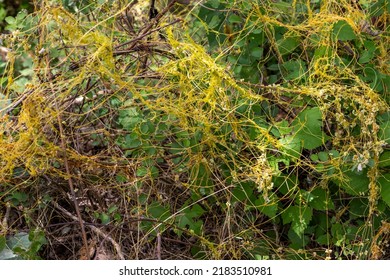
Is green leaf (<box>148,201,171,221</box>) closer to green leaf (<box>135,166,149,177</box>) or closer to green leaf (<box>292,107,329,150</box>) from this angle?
green leaf (<box>135,166,149,177</box>)

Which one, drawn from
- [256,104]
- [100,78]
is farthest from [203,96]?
[100,78]

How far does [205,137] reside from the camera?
263cm

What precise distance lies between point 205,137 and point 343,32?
2.13 feet

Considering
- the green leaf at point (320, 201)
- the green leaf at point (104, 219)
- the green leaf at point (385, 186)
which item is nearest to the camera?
the green leaf at point (385, 186)

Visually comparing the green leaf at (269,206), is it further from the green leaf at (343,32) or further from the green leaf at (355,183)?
the green leaf at (343,32)

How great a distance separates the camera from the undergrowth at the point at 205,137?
2605 millimetres

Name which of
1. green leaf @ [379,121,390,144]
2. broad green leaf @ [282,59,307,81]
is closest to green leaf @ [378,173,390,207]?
green leaf @ [379,121,390,144]

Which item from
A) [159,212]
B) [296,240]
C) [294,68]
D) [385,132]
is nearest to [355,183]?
[385,132]

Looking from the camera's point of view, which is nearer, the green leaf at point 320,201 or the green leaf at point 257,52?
the green leaf at point 320,201

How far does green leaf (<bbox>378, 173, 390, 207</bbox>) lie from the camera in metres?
2.52

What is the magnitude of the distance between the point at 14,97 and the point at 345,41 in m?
1.31

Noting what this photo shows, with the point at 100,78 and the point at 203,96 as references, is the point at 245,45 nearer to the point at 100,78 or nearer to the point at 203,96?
the point at 203,96

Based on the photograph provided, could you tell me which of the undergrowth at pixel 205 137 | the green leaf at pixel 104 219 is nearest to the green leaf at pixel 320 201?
the undergrowth at pixel 205 137

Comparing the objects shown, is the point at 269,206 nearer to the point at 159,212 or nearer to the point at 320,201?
the point at 320,201
